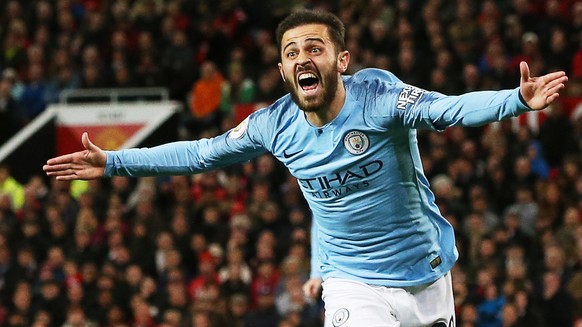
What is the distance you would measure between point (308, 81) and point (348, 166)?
490mm

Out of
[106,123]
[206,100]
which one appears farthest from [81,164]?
[106,123]

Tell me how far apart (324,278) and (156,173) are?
110 cm

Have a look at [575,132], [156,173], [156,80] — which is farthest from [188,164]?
[156,80]

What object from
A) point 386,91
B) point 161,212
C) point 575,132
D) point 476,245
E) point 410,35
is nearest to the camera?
point 386,91

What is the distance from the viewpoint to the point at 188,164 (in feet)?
22.6

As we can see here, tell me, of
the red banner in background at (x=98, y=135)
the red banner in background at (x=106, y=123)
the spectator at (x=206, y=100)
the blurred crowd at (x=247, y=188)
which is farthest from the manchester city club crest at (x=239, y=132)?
the red banner in background at (x=98, y=135)

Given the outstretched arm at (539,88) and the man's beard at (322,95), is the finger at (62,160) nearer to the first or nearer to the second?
the man's beard at (322,95)

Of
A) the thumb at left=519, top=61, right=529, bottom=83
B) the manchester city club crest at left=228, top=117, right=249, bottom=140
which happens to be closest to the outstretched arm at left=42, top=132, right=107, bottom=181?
the manchester city club crest at left=228, top=117, right=249, bottom=140

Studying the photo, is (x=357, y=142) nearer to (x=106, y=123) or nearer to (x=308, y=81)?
(x=308, y=81)

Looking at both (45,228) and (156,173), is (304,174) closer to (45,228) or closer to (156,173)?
(156,173)

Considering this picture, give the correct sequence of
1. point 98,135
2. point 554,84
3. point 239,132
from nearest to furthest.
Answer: point 554,84
point 239,132
point 98,135

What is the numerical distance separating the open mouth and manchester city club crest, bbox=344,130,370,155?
0.30 metres

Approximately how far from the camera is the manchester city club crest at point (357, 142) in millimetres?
6398

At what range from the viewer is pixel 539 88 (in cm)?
563
